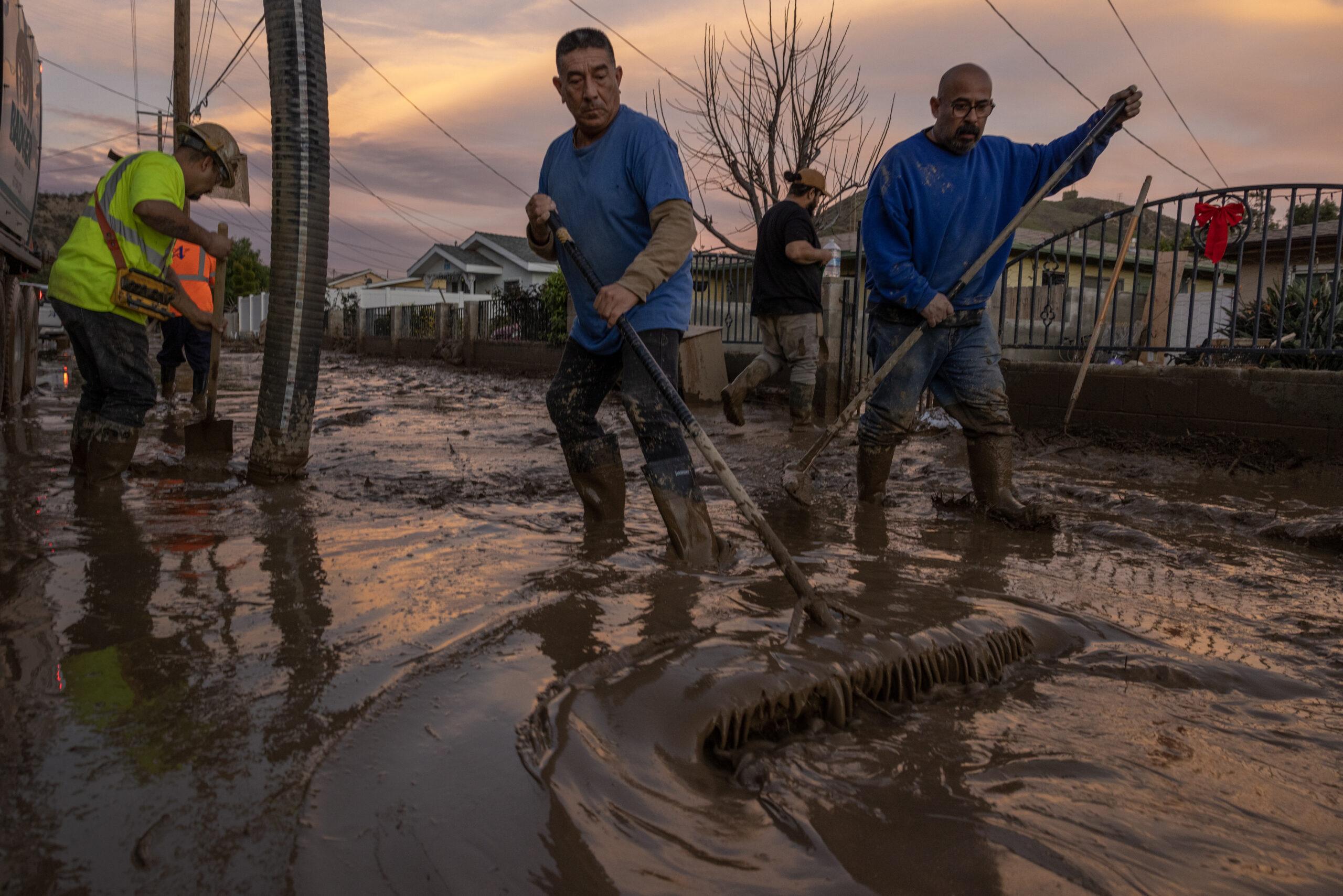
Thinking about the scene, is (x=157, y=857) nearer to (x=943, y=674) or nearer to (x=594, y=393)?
(x=943, y=674)

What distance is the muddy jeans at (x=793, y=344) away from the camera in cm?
742

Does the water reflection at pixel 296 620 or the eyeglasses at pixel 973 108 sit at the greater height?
the eyeglasses at pixel 973 108

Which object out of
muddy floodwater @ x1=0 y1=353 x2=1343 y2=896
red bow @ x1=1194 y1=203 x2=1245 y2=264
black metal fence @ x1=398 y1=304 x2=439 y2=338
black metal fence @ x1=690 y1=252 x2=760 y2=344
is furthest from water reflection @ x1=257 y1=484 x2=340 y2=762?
black metal fence @ x1=398 y1=304 x2=439 y2=338

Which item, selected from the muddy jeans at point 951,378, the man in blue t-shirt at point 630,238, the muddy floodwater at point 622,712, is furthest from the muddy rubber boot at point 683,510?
the muddy jeans at point 951,378

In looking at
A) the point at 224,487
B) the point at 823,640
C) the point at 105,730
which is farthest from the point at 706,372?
the point at 105,730

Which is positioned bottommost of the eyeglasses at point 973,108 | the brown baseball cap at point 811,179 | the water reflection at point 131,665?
the water reflection at point 131,665

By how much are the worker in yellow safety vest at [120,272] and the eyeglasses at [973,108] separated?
348 cm

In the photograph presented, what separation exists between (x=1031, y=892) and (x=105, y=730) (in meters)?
1.67

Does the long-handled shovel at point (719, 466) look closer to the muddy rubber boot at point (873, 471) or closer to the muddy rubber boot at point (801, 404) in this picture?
the muddy rubber boot at point (873, 471)

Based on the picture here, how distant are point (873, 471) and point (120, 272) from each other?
372cm

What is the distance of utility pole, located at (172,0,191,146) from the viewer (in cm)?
1884

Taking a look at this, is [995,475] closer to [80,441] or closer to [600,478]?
[600,478]

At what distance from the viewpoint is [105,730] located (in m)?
1.79

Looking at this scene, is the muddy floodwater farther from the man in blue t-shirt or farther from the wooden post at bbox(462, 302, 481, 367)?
the wooden post at bbox(462, 302, 481, 367)
